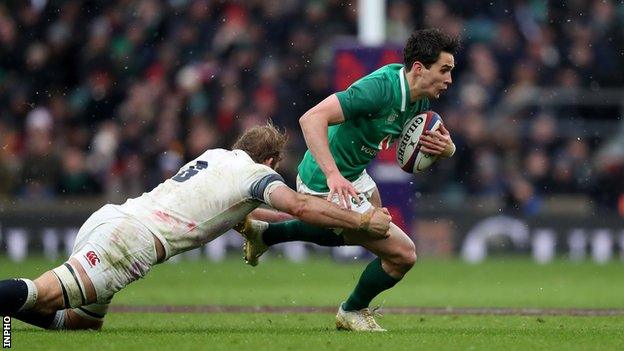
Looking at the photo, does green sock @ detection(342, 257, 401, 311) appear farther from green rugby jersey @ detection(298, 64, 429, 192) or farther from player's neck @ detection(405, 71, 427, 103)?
player's neck @ detection(405, 71, 427, 103)

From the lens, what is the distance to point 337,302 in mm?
14375

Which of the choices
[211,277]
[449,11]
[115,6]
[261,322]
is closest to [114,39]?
[115,6]

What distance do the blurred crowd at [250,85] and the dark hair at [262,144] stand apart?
12.6 metres

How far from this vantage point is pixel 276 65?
24.6m

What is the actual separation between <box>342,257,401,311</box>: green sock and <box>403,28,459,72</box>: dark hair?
1.60 meters

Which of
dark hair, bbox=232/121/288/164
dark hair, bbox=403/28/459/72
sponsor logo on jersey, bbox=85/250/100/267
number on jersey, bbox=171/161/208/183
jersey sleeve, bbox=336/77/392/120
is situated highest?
dark hair, bbox=403/28/459/72

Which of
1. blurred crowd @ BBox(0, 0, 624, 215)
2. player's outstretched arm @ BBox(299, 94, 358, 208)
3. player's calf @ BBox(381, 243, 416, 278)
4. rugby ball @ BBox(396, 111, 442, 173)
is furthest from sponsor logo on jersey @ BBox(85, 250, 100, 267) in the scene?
blurred crowd @ BBox(0, 0, 624, 215)

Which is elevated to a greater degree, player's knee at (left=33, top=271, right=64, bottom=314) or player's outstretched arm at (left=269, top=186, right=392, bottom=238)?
player's outstretched arm at (left=269, top=186, right=392, bottom=238)

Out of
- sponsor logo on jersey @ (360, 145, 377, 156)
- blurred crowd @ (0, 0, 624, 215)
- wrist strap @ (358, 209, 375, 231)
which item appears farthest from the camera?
blurred crowd @ (0, 0, 624, 215)

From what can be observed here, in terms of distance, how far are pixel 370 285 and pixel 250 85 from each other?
14264 millimetres

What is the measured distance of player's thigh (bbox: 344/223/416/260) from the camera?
10.3 metres

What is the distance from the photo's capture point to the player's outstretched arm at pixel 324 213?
31.6 ft

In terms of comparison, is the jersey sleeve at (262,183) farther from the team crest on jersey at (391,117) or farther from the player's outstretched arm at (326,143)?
the team crest on jersey at (391,117)

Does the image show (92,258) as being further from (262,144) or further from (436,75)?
(436,75)
